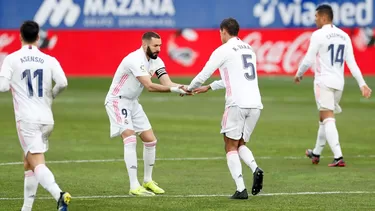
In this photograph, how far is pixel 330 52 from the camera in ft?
56.9

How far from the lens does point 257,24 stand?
123 feet

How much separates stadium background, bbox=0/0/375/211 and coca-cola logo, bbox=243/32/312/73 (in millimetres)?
35

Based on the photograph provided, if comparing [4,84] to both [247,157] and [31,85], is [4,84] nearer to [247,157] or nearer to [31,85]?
[31,85]

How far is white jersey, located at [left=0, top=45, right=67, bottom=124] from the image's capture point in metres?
12.1

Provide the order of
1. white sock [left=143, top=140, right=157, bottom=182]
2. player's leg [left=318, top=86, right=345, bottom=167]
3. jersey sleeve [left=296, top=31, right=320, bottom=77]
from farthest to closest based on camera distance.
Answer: player's leg [left=318, top=86, right=345, bottom=167] → jersey sleeve [left=296, top=31, right=320, bottom=77] → white sock [left=143, top=140, right=157, bottom=182]

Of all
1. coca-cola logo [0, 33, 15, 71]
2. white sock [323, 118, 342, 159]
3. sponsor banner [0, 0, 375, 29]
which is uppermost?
white sock [323, 118, 342, 159]

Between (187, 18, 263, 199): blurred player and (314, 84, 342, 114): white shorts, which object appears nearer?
(187, 18, 263, 199): blurred player

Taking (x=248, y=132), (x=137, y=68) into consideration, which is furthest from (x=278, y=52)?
(x=248, y=132)

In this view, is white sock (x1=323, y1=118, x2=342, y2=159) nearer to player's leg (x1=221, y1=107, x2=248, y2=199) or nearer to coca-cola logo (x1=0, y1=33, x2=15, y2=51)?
player's leg (x1=221, y1=107, x2=248, y2=199)

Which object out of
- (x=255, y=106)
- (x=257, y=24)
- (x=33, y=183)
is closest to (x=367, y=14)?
(x=257, y=24)

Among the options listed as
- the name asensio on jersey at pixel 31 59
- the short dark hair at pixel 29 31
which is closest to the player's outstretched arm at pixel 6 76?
the name asensio on jersey at pixel 31 59

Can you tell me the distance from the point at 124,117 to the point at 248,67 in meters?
→ 1.94

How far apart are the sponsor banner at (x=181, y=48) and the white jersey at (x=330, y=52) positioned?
768 inches

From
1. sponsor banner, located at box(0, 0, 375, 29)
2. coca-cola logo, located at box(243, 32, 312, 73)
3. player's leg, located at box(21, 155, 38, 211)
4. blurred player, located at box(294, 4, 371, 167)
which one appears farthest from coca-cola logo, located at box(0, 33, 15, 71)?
player's leg, located at box(21, 155, 38, 211)
